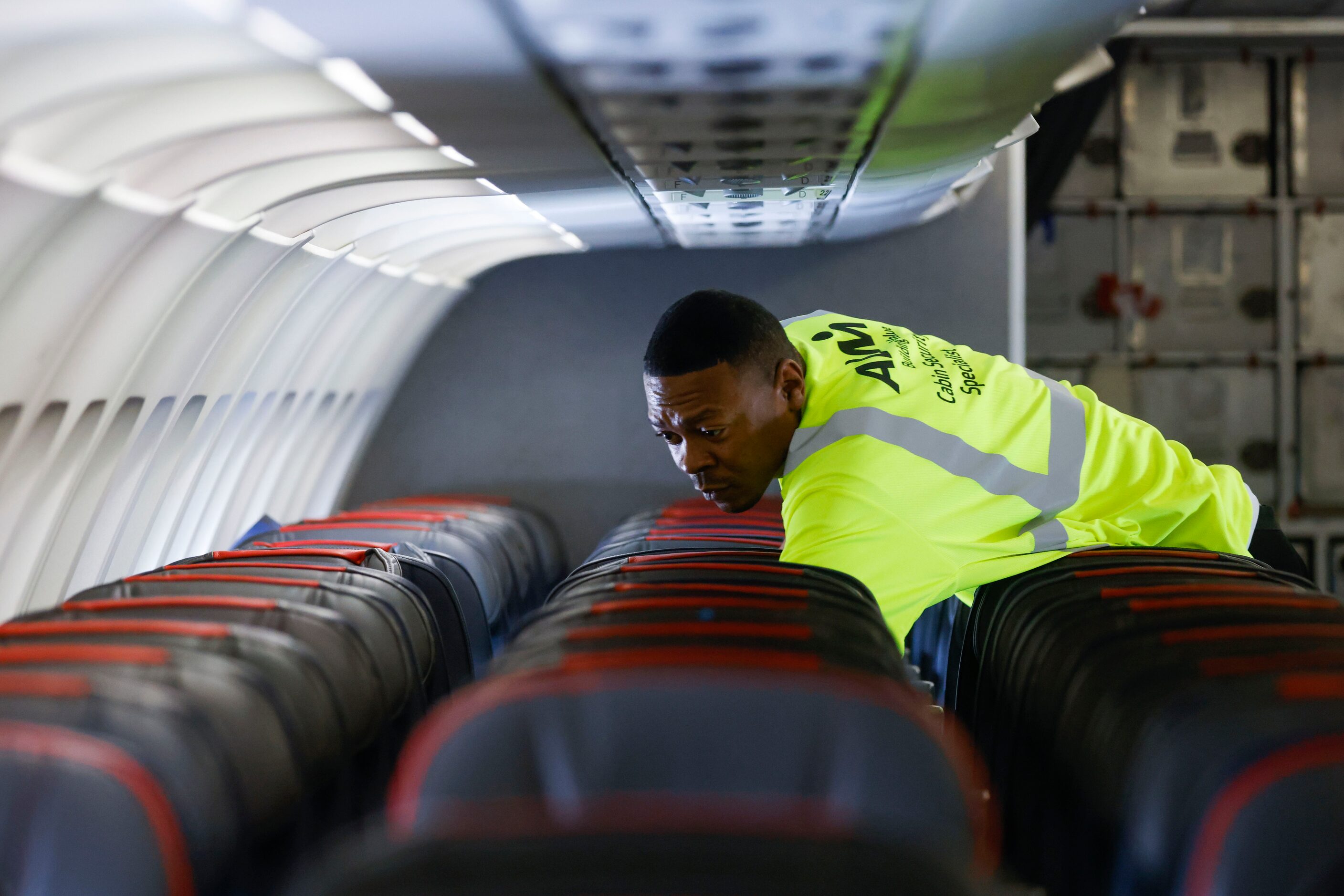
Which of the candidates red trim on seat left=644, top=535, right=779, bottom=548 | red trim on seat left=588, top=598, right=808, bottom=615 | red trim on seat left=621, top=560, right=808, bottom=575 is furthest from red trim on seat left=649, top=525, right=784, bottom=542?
red trim on seat left=588, top=598, right=808, bottom=615

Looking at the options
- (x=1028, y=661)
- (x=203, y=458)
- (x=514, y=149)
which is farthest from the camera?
(x=203, y=458)

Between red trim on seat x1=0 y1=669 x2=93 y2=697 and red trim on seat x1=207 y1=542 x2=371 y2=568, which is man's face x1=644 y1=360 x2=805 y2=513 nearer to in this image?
red trim on seat x1=207 y1=542 x2=371 y2=568

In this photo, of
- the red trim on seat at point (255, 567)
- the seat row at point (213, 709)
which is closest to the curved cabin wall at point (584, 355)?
the seat row at point (213, 709)

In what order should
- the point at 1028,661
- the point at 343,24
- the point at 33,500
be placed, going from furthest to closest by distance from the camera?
the point at 33,500
the point at 1028,661
the point at 343,24

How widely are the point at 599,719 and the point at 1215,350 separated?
25.3 feet

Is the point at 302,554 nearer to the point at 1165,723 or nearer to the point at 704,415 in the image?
the point at 704,415

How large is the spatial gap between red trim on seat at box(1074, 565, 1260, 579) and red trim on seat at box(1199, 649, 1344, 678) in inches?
25.8

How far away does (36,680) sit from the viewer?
175 cm

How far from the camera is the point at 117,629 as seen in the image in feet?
6.89

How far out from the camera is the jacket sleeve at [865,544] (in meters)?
2.31

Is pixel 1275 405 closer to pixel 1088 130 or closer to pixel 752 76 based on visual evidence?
pixel 1088 130

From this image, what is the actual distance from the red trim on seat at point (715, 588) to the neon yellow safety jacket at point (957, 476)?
27cm

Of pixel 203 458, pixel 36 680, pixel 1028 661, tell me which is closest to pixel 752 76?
pixel 1028 661

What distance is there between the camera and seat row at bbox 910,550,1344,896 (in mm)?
1452
